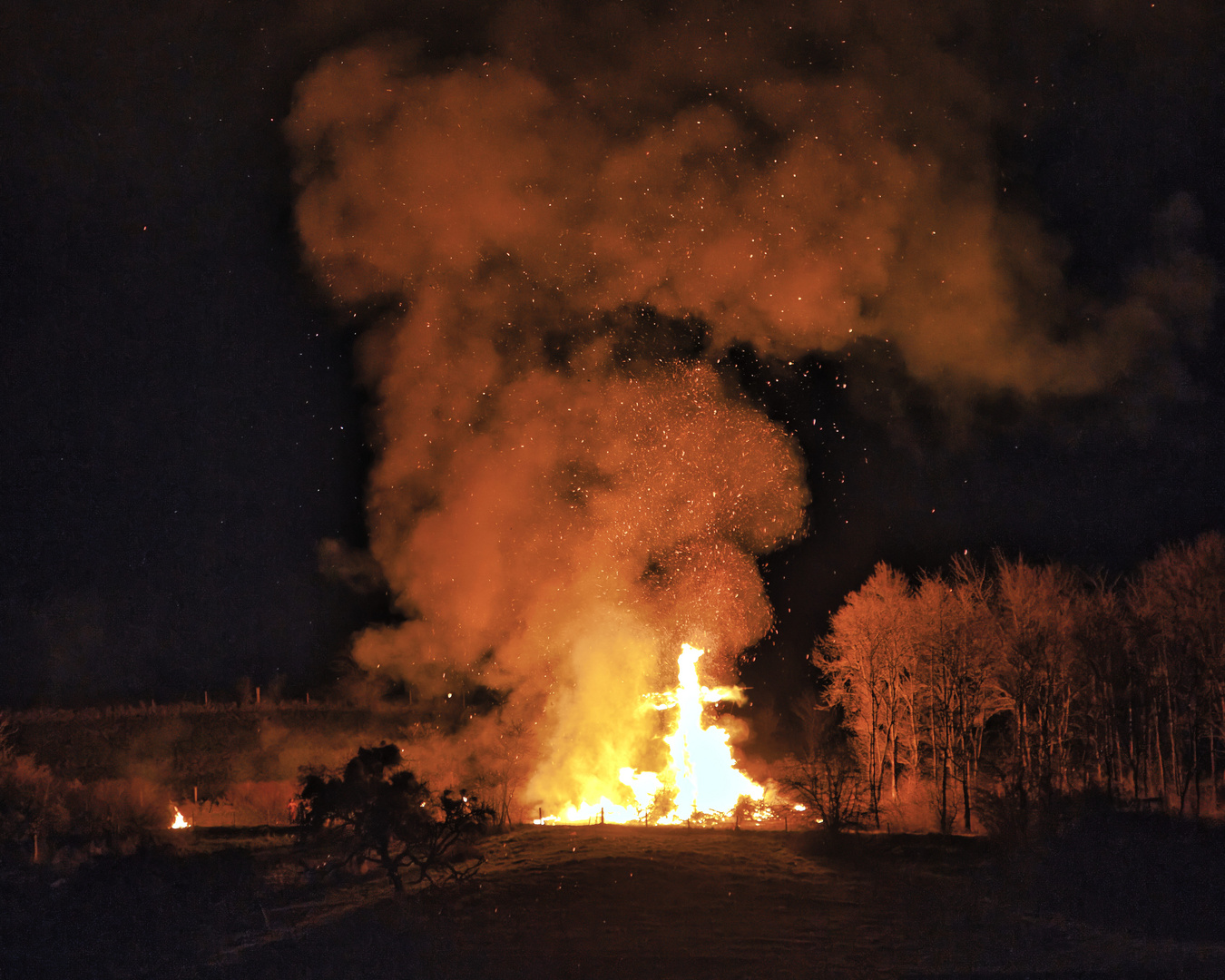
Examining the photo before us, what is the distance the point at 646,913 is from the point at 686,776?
13258 mm

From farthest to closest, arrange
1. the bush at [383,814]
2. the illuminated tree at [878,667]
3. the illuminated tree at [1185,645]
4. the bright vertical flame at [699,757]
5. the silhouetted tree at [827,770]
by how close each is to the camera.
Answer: the illuminated tree at [878,667], the illuminated tree at [1185,645], the bright vertical flame at [699,757], the silhouetted tree at [827,770], the bush at [383,814]

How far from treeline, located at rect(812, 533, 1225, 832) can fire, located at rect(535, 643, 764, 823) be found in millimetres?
4514

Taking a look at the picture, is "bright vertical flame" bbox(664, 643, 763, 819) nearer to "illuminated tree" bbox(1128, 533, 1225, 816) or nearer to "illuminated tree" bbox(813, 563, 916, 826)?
"illuminated tree" bbox(813, 563, 916, 826)

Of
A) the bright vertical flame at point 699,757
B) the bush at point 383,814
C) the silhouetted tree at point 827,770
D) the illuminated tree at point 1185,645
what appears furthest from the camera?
the illuminated tree at point 1185,645

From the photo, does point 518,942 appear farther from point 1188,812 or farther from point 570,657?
point 1188,812

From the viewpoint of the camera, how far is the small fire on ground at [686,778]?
2920 centimetres

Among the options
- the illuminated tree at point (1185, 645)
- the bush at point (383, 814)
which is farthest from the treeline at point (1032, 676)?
the bush at point (383, 814)

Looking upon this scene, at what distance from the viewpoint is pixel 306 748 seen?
1700 inches

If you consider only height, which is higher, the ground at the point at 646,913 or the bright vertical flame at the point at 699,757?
the bright vertical flame at the point at 699,757

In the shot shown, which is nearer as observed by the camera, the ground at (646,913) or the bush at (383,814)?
the ground at (646,913)

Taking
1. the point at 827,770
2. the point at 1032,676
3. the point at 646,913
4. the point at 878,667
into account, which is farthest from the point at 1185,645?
the point at 646,913

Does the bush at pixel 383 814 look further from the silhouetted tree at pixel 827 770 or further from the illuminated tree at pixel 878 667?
the illuminated tree at pixel 878 667

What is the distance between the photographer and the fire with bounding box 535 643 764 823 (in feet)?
96.0

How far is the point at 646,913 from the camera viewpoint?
60.2 ft
